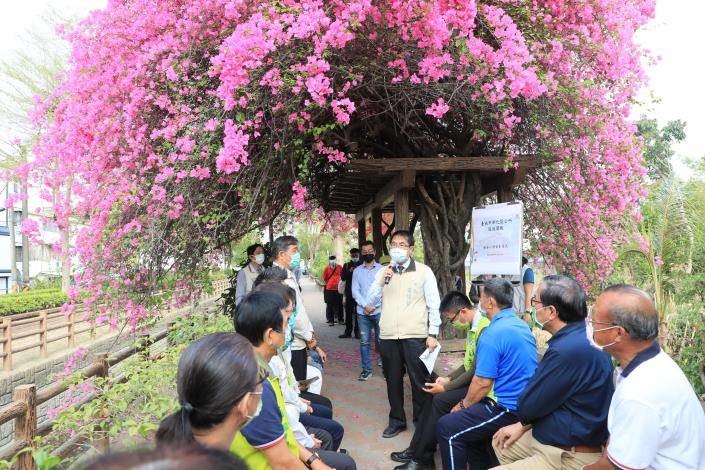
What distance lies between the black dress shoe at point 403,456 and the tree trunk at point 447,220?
310 centimetres

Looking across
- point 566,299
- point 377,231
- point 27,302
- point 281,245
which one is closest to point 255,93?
point 281,245

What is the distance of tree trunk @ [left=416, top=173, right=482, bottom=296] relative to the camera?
22.0 ft

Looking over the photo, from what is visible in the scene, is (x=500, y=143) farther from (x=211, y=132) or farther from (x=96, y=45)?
(x=96, y=45)

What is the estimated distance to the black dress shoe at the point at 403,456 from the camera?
3883 millimetres

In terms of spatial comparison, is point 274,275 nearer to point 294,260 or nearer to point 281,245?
point 281,245

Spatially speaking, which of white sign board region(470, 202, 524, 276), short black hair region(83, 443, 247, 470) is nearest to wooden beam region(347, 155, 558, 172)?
white sign board region(470, 202, 524, 276)

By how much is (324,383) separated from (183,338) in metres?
2.39

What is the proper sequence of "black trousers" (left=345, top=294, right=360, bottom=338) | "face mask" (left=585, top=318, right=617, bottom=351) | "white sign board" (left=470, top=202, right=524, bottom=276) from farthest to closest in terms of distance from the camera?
"black trousers" (left=345, top=294, right=360, bottom=338) < "white sign board" (left=470, top=202, right=524, bottom=276) < "face mask" (left=585, top=318, right=617, bottom=351)

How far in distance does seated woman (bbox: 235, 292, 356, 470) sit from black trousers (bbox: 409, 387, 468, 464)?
3.40 feet

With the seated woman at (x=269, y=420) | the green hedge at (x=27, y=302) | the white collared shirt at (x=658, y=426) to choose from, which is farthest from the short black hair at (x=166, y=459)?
the green hedge at (x=27, y=302)

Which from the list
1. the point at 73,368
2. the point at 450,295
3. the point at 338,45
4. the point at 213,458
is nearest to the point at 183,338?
the point at 73,368

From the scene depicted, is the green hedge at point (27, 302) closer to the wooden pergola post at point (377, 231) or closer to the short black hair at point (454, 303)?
the wooden pergola post at point (377, 231)

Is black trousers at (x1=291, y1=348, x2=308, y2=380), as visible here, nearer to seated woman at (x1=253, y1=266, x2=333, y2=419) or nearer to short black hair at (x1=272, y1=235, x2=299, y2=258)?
seated woman at (x1=253, y1=266, x2=333, y2=419)

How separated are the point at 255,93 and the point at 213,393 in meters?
3.35
